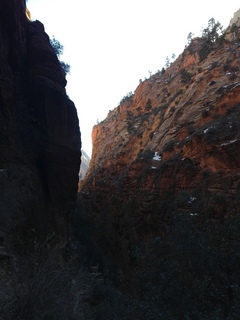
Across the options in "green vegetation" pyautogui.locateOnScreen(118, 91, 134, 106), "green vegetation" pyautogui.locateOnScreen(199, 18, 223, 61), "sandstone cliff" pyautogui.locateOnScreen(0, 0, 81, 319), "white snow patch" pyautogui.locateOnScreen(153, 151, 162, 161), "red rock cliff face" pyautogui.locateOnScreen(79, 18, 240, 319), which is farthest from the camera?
"green vegetation" pyautogui.locateOnScreen(118, 91, 134, 106)

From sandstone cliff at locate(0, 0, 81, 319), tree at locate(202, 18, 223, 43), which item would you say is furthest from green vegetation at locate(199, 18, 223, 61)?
sandstone cliff at locate(0, 0, 81, 319)

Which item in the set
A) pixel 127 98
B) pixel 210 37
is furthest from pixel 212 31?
pixel 127 98

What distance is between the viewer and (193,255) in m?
10.6

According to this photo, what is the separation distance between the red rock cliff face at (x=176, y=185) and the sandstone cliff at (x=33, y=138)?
4788mm

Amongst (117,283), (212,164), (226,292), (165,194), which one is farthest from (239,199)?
(117,283)

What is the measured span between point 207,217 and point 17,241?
40.8 ft

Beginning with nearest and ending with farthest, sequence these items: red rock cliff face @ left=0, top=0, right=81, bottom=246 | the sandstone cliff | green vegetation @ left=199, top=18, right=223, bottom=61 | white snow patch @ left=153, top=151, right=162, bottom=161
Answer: the sandstone cliff, red rock cliff face @ left=0, top=0, right=81, bottom=246, white snow patch @ left=153, top=151, right=162, bottom=161, green vegetation @ left=199, top=18, right=223, bottom=61

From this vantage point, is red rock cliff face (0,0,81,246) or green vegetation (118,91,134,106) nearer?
red rock cliff face (0,0,81,246)

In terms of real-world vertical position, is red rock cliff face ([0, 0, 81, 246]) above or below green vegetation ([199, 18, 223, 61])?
below

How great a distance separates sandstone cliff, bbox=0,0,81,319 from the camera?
483 inches

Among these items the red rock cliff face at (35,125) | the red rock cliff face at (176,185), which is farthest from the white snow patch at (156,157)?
the red rock cliff face at (35,125)

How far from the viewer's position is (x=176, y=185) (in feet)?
78.2

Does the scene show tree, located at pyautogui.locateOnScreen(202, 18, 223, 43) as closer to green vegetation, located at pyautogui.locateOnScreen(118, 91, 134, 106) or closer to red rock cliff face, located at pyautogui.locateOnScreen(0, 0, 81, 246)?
green vegetation, located at pyautogui.locateOnScreen(118, 91, 134, 106)

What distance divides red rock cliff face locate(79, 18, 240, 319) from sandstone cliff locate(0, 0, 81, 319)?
15.7ft
